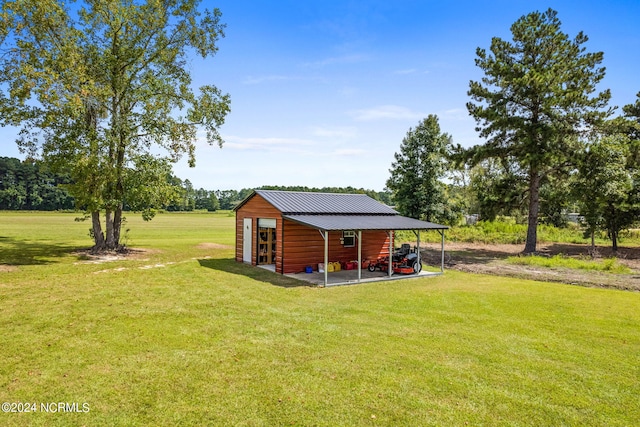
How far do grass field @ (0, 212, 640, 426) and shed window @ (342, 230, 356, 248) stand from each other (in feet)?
15.2

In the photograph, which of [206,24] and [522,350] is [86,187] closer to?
[206,24]

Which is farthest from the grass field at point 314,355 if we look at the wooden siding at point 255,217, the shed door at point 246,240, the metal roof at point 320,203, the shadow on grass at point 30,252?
the shed door at point 246,240

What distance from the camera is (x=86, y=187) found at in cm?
1777

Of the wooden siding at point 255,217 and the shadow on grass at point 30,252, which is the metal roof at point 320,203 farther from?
the shadow on grass at point 30,252

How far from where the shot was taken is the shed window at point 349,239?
651 inches

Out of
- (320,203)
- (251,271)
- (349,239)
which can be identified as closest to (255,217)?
(251,271)

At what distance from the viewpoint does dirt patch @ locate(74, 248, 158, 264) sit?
57.5 feet

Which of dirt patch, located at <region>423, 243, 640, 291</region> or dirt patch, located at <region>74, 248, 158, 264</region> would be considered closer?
dirt patch, located at <region>423, 243, 640, 291</region>

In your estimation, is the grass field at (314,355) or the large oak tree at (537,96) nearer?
the grass field at (314,355)

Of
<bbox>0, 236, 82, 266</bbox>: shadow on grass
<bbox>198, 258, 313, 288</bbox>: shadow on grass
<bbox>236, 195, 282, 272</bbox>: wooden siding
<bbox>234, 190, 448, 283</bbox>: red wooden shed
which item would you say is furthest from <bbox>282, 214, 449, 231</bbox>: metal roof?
<bbox>0, 236, 82, 266</bbox>: shadow on grass

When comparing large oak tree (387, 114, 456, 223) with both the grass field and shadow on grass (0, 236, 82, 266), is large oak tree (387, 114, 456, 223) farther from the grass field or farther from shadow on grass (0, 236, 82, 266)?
shadow on grass (0, 236, 82, 266)

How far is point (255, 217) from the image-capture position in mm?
17094

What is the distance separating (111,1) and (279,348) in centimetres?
1993

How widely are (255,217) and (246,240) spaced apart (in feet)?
4.39
